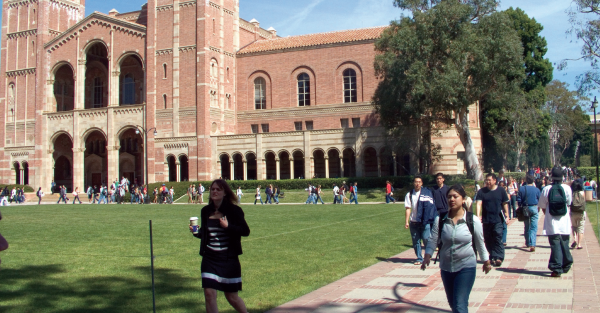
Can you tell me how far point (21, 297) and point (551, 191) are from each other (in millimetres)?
8923

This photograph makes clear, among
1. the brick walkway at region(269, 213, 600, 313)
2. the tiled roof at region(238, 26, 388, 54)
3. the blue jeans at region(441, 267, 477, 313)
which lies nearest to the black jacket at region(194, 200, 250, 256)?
the brick walkway at region(269, 213, 600, 313)

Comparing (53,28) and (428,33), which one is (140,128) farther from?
(428,33)

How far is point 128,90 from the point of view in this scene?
5566 cm

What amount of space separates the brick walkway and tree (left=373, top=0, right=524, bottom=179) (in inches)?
885

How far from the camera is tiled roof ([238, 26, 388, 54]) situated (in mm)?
48344

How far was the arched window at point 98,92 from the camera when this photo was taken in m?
58.4

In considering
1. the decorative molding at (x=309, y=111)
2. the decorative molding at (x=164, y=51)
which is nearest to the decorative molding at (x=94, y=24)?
the decorative molding at (x=164, y=51)

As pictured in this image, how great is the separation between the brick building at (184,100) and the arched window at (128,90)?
0.14 m

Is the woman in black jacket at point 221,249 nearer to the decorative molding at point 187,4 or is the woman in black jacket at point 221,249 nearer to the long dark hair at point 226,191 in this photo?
the long dark hair at point 226,191

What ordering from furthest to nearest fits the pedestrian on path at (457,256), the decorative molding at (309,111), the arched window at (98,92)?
the arched window at (98,92), the decorative molding at (309,111), the pedestrian on path at (457,256)

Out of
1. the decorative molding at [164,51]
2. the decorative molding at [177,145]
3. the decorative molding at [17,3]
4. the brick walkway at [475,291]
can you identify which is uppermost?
the decorative molding at [17,3]

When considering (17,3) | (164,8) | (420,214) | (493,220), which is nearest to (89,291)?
(420,214)

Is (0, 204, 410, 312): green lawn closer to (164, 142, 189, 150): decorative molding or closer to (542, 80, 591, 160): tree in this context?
(164, 142, 189, 150): decorative molding

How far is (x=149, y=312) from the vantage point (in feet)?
24.1
